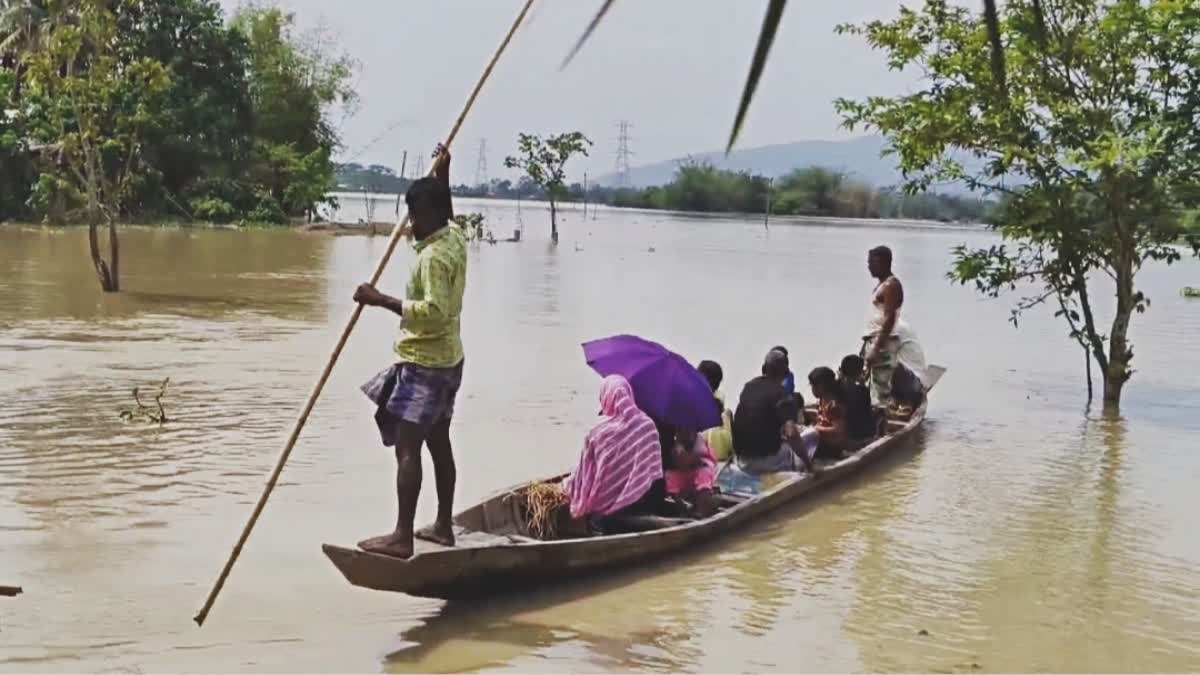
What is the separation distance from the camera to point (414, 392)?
5.30 meters

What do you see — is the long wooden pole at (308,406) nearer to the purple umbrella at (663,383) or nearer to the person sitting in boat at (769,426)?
the purple umbrella at (663,383)

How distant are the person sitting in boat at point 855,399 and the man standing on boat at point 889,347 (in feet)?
2.82

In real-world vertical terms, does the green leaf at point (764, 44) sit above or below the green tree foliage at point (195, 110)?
below

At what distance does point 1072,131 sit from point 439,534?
24.8 ft

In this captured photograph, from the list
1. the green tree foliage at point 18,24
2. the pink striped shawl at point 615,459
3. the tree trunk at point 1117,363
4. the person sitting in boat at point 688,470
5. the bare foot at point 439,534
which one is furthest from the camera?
the green tree foliage at point 18,24

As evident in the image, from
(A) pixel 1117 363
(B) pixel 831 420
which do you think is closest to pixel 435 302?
(B) pixel 831 420

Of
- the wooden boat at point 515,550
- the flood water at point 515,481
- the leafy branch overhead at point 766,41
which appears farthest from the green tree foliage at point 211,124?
the leafy branch overhead at point 766,41

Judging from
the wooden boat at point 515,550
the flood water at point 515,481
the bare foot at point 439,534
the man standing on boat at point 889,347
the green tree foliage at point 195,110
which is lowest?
the flood water at point 515,481

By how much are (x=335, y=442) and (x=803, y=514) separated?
11.9ft

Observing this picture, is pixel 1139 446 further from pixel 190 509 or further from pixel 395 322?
pixel 395 322

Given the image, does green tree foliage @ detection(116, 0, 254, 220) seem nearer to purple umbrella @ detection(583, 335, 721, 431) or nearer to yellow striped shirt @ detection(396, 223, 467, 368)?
purple umbrella @ detection(583, 335, 721, 431)

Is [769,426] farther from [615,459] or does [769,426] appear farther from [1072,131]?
[1072,131]

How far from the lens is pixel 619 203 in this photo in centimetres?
13012

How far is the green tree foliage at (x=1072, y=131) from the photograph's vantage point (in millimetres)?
10688
